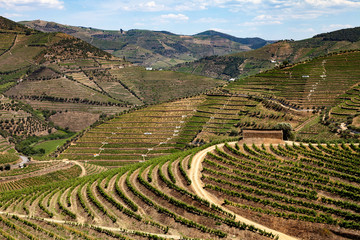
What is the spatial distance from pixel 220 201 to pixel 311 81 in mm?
102007

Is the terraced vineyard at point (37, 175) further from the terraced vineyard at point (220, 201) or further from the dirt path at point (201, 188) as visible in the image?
the dirt path at point (201, 188)

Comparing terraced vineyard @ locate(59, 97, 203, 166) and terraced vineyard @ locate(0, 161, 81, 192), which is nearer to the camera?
terraced vineyard @ locate(0, 161, 81, 192)

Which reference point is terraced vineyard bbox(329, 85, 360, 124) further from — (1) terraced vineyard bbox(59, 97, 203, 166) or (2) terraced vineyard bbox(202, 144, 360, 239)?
(1) terraced vineyard bbox(59, 97, 203, 166)

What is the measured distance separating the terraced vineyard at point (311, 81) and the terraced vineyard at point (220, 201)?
64.7 m

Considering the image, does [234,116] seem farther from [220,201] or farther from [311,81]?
[220,201]

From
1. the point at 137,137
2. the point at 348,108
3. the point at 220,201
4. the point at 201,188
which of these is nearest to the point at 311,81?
the point at 348,108

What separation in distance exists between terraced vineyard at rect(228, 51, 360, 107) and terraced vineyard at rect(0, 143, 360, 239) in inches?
2549

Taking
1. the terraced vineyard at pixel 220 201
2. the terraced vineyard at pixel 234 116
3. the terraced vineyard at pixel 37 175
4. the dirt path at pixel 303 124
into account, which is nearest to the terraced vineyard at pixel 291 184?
the terraced vineyard at pixel 220 201

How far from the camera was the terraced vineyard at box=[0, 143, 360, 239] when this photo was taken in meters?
42.8

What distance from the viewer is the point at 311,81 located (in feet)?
436

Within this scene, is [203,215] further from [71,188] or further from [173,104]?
[173,104]

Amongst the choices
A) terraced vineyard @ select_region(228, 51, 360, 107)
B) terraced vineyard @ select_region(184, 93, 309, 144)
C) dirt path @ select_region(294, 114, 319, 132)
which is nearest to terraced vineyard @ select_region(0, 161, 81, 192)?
terraced vineyard @ select_region(184, 93, 309, 144)

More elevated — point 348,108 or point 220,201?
point 348,108

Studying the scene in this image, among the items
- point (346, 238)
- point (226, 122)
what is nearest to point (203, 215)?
point (346, 238)
